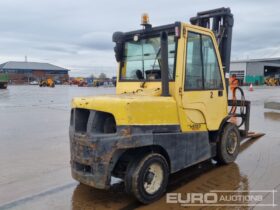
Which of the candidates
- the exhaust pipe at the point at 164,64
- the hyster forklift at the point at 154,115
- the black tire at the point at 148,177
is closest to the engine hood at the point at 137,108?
the hyster forklift at the point at 154,115

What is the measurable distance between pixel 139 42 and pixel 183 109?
1.48m

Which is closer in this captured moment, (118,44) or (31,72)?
(118,44)

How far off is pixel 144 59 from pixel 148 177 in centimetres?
205

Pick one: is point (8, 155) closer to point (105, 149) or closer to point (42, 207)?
point (42, 207)

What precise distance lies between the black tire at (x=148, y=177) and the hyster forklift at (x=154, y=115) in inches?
0.5

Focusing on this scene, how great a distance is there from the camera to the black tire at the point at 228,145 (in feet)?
19.8

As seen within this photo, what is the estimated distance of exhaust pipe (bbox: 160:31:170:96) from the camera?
15.4 feet

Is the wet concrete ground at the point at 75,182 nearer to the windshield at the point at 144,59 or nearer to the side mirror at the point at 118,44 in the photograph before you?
the windshield at the point at 144,59

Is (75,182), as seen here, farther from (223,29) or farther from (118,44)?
(223,29)

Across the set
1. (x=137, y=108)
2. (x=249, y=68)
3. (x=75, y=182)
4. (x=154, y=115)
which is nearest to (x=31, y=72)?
(x=249, y=68)

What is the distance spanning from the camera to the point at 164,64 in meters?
4.74

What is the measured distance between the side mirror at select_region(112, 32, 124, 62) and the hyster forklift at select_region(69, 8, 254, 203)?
2cm

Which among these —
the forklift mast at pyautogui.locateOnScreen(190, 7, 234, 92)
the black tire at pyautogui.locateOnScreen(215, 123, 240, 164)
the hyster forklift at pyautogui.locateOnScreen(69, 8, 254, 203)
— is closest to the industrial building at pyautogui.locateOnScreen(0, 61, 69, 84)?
the forklift mast at pyautogui.locateOnScreen(190, 7, 234, 92)

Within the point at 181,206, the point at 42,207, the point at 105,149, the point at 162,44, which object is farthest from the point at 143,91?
the point at 42,207
